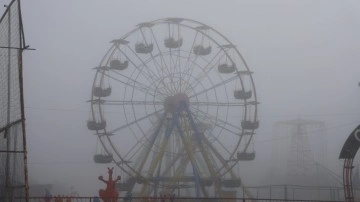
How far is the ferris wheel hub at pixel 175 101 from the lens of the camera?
31.5 metres

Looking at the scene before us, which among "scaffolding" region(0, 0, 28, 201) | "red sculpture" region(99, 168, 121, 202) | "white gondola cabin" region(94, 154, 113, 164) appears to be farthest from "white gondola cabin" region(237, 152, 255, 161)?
"scaffolding" region(0, 0, 28, 201)

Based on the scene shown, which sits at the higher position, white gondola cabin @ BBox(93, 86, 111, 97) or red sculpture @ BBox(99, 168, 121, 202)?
white gondola cabin @ BBox(93, 86, 111, 97)

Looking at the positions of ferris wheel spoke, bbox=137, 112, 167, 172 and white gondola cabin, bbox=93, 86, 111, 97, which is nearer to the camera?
white gondola cabin, bbox=93, 86, 111, 97

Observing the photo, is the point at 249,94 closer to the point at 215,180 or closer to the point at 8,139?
the point at 215,180

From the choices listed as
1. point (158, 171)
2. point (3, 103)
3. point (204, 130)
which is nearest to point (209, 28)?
point (204, 130)

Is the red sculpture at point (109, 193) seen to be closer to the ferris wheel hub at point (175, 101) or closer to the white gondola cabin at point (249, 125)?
the ferris wheel hub at point (175, 101)

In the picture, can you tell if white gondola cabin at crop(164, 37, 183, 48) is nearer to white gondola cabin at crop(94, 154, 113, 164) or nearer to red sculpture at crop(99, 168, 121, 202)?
white gondola cabin at crop(94, 154, 113, 164)

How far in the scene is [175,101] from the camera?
31531 mm

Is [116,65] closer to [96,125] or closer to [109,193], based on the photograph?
[96,125]

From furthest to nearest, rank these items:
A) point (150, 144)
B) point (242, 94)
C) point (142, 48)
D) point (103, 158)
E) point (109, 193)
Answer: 1. point (242, 94)
2. point (142, 48)
3. point (150, 144)
4. point (103, 158)
5. point (109, 193)

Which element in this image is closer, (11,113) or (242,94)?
(11,113)

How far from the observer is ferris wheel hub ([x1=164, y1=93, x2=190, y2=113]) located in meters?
31.5

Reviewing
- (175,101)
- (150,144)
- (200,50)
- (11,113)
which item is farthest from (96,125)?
(11,113)

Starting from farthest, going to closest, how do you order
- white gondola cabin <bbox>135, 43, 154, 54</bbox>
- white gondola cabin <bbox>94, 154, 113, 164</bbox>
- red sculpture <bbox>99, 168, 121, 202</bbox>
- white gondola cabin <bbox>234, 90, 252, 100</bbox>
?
white gondola cabin <bbox>234, 90, 252, 100</bbox> < white gondola cabin <bbox>135, 43, 154, 54</bbox> < white gondola cabin <bbox>94, 154, 113, 164</bbox> < red sculpture <bbox>99, 168, 121, 202</bbox>
